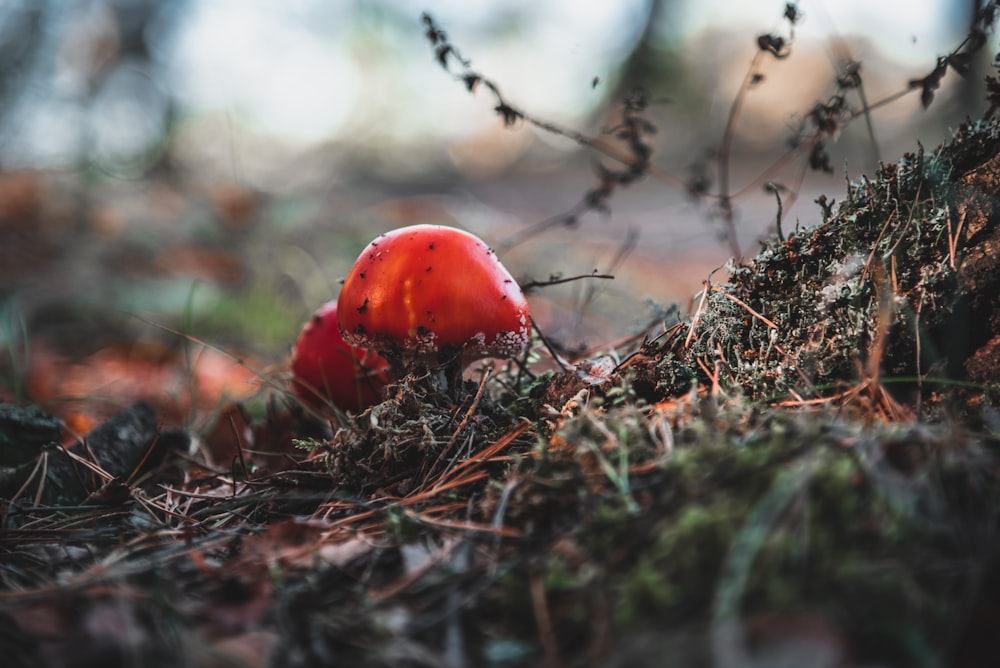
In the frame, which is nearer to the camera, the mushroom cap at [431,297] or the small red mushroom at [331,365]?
the mushroom cap at [431,297]

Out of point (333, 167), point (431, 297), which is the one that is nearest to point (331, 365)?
point (431, 297)

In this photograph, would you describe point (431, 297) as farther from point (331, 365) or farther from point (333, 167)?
point (333, 167)

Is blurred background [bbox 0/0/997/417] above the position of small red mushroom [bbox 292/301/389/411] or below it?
above

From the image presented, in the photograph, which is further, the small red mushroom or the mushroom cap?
the small red mushroom

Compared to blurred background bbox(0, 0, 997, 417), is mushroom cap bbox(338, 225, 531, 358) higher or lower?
lower
